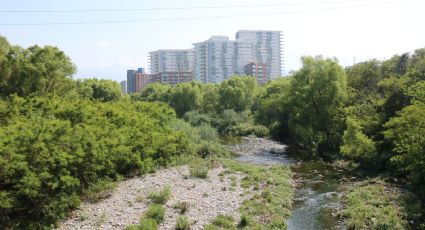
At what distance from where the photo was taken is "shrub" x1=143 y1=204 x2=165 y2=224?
19.7 m

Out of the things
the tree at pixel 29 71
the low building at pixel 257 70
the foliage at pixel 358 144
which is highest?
the low building at pixel 257 70

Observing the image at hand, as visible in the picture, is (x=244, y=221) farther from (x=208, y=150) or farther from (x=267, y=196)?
(x=208, y=150)

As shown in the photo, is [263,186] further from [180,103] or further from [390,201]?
[180,103]

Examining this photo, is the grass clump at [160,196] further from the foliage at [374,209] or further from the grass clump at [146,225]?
the foliage at [374,209]

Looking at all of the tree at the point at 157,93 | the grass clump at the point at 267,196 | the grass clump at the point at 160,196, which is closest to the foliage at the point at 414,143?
the grass clump at the point at 267,196

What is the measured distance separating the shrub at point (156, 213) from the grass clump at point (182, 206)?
1305 millimetres

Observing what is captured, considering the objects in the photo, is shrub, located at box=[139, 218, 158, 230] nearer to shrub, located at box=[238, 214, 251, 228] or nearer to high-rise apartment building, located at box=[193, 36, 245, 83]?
shrub, located at box=[238, 214, 251, 228]

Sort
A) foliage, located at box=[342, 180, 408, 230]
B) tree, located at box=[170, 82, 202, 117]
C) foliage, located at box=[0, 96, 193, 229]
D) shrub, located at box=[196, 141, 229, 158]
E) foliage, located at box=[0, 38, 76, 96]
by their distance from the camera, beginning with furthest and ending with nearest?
1. tree, located at box=[170, 82, 202, 117]
2. foliage, located at box=[0, 38, 76, 96]
3. shrub, located at box=[196, 141, 229, 158]
4. foliage, located at box=[342, 180, 408, 230]
5. foliage, located at box=[0, 96, 193, 229]

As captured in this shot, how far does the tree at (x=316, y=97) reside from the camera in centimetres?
4441

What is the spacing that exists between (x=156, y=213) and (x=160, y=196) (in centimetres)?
268

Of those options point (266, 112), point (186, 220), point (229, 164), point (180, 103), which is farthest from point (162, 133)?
point (180, 103)

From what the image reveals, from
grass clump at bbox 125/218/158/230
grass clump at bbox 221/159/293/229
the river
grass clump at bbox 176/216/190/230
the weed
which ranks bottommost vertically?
the river

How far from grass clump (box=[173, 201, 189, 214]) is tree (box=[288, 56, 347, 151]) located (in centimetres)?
2629

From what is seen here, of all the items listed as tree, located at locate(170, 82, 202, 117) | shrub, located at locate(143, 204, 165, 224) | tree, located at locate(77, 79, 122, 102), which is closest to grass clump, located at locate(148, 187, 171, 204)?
shrub, located at locate(143, 204, 165, 224)
